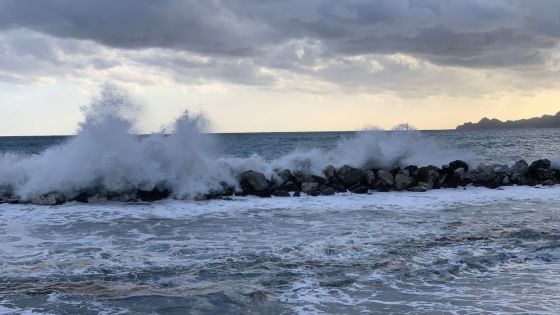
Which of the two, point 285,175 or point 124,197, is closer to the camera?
point 124,197

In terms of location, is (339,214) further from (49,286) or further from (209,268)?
(49,286)

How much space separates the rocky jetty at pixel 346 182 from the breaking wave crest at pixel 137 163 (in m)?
0.24

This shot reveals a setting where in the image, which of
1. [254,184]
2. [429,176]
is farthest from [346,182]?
[254,184]

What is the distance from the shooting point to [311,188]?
15.0m

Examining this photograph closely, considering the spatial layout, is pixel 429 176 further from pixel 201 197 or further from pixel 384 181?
pixel 201 197

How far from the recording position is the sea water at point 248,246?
584cm

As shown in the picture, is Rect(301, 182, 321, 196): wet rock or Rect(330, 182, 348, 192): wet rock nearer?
Rect(301, 182, 321, 196): wet rock

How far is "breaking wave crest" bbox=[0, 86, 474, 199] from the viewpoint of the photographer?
46.5ft

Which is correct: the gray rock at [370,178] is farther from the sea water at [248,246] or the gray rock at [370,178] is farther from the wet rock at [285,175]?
the wet rock at [285,175]

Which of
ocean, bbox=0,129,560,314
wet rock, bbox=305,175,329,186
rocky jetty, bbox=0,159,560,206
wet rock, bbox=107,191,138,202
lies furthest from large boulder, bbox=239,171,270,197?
wet rock, bbox=107,191,138,202

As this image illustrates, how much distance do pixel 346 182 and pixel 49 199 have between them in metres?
7.91

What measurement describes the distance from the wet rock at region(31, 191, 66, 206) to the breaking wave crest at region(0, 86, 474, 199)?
584 mm

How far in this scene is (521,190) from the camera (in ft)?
51.1

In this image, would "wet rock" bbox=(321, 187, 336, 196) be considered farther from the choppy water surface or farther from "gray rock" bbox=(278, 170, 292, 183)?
the choppy water surface
